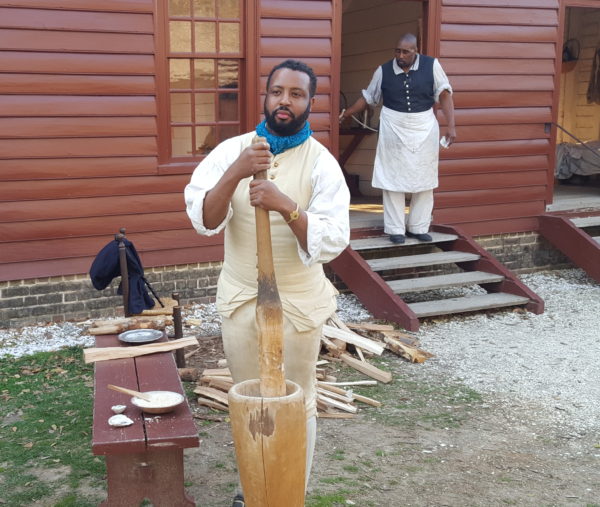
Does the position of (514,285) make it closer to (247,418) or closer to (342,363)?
(342,363)

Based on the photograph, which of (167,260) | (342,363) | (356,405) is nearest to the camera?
(356,405)

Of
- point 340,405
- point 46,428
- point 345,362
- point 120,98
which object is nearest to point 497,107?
point 345,362

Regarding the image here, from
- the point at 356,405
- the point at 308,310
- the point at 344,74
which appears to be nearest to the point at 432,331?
the point at 356,405

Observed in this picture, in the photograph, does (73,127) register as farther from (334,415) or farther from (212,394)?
(334,415)

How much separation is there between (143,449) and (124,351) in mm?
1081

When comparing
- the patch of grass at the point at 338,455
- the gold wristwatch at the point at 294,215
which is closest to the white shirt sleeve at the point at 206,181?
the gold wristwatch at the point at 294,215

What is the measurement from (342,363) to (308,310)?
2.97 m

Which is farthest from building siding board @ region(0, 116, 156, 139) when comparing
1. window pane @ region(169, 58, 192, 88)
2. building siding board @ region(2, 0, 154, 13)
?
building siding board @ region(2, 0, 154, 13)

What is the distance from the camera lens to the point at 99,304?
7152 millimetres

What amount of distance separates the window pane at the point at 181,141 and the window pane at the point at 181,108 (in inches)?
3.5

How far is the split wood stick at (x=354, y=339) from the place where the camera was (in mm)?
6168

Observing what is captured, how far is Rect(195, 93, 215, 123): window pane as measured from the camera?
7.46m

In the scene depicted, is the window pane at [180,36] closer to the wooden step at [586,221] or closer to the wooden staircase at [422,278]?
the wooden staircase at [422,278]

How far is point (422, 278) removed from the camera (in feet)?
25.3
